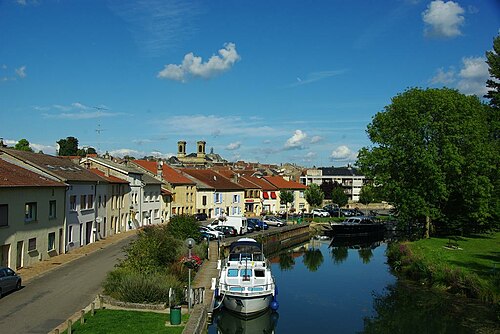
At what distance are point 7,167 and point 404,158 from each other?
107ft

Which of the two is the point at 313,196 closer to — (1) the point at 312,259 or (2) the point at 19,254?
(1) the point at 312,259

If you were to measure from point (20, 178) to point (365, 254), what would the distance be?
37.5m

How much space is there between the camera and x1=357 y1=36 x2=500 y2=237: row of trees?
45.3 metres

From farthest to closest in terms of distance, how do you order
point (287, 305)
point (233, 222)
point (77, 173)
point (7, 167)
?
point (233, 222) → point (77, 173) → point (7, 167) → point (287, 305)

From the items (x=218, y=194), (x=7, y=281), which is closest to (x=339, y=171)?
(x=218, y=194)

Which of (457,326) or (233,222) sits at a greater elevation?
(233,222)

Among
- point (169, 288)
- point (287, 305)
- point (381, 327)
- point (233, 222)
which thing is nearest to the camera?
point (169, 288)

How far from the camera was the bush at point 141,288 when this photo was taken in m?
21.9

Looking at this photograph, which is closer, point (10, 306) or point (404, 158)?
point (10, 306)

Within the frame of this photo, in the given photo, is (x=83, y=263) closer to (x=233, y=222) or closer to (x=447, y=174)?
(x=233, y=222)

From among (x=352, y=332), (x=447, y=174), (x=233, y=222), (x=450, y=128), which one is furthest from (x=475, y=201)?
(x=352, y=332)

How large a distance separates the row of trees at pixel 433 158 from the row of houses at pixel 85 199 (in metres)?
24.3

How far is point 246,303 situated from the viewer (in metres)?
26.1

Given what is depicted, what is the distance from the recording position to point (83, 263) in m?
33.3
